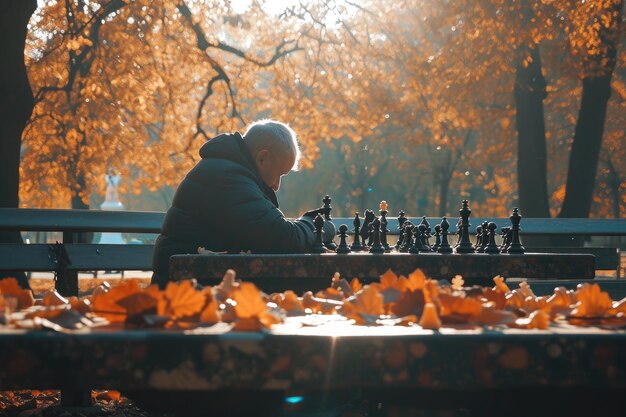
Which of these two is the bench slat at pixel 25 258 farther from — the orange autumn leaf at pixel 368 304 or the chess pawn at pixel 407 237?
the orange autumn leaf at pixel 368 304

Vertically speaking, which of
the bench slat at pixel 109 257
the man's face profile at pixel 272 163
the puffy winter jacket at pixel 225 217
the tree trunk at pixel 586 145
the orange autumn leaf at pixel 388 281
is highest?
the tree trunk at pixel 586 145

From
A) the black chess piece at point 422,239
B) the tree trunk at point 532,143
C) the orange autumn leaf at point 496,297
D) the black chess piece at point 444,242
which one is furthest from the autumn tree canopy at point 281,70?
the orange autumn leaf at point 496,297

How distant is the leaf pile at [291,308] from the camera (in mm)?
1457

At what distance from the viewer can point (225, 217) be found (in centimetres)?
545

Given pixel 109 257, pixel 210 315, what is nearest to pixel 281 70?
pixel 109 257

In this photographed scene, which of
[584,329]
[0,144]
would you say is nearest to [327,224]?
[584,329]

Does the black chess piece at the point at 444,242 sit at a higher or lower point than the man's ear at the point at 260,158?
lower

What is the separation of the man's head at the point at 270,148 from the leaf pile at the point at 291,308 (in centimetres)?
394

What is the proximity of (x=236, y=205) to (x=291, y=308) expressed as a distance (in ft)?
11.7

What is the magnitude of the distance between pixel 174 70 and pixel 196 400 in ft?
60.2

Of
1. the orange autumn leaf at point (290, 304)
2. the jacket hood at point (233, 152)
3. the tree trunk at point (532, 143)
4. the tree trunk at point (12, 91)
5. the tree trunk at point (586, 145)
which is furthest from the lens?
the tree trunk at point (532, 143)

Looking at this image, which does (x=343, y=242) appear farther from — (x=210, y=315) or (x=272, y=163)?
(x=210, y=315)

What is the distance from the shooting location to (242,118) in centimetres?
1873

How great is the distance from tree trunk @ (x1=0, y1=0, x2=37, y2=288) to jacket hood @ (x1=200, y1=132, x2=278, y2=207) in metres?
6.57
